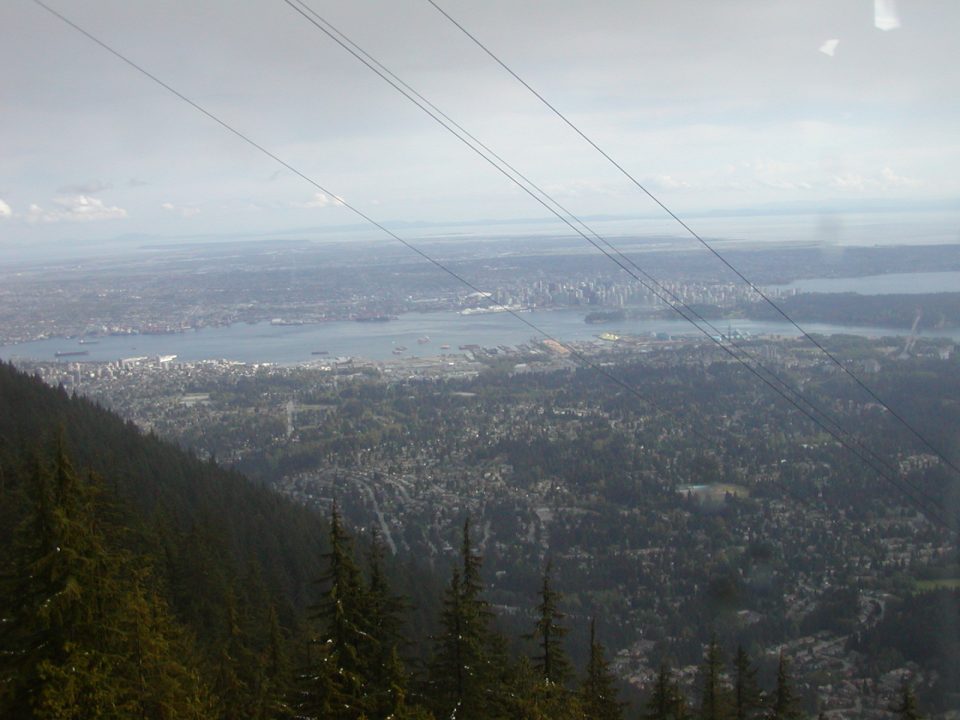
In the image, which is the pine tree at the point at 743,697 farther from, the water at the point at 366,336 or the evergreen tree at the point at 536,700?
the water at the point at 366,336

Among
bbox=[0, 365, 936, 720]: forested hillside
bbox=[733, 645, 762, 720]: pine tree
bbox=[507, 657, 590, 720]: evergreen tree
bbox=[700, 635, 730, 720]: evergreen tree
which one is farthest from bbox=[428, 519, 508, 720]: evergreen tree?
bbox=[733, 645, 762, 720]: pine tree

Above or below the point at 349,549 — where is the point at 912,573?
below

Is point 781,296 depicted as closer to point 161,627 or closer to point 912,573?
point 912,573

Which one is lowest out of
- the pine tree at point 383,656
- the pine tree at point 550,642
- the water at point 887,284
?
the pine tree at point 550,642

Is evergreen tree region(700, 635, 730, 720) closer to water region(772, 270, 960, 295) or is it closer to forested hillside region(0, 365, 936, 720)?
forested hillside region(0, 365, 936, 720)

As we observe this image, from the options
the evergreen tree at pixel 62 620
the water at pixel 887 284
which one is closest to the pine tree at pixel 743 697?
the evergreen tree at pixel 62 620

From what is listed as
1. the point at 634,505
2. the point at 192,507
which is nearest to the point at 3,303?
the point at 192,507
